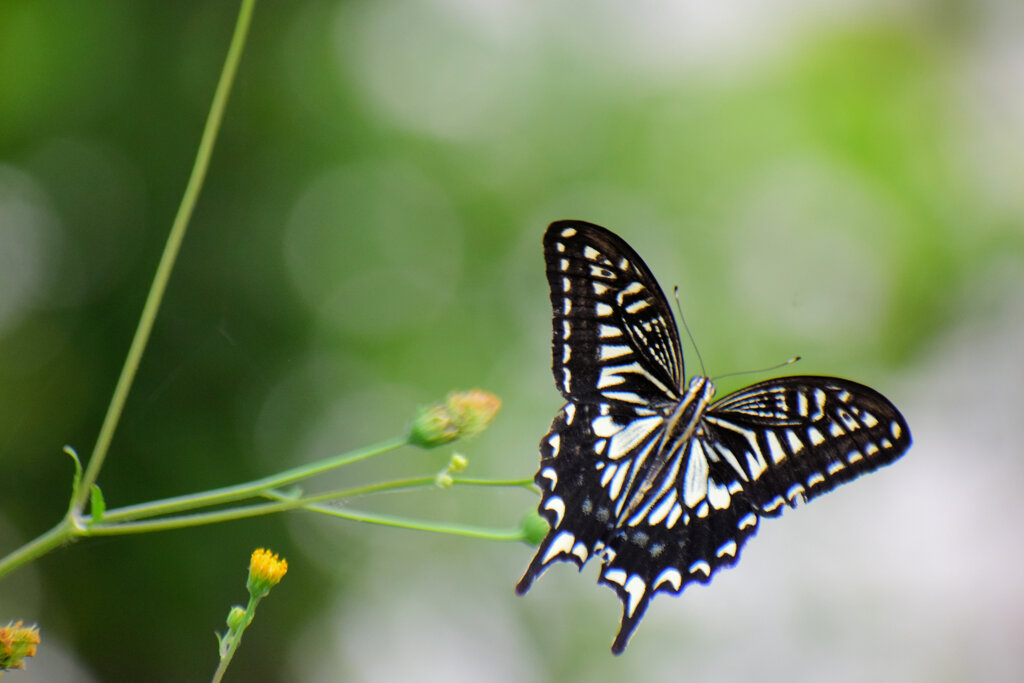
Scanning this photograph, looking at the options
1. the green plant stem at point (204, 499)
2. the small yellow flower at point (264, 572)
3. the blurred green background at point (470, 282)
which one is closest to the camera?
the green plant stem at point (204, 499)

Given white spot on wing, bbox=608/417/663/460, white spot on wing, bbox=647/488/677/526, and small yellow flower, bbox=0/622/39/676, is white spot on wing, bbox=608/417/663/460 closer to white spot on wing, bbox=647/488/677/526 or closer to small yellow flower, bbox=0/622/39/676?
white spot on wing, bbox=647/488/677/526

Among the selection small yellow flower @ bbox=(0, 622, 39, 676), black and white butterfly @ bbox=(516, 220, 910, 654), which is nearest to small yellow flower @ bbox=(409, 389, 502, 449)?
black and white butterfly @ bbox=(516, 220, 910, 654)

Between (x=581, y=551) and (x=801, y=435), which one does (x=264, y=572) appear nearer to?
(x=581, y=551)

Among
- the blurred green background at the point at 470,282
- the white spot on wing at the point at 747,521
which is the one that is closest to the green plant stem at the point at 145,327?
the white spot on wing at the point at 747,521

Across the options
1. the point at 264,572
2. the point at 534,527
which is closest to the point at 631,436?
the point at 534,527

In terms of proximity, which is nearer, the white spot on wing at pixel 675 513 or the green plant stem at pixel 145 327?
the green plant stem at pixel 145 327

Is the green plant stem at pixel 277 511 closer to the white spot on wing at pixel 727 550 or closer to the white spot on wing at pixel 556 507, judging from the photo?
the white spot on wing at pixel 556 507
